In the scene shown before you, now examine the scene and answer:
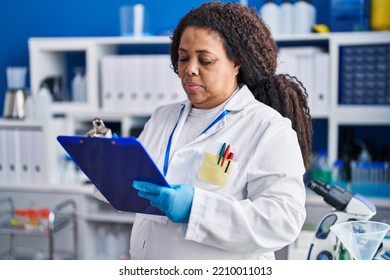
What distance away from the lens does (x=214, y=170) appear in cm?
113

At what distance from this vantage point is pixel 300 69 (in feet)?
7.60

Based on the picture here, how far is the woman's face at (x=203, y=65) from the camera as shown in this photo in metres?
1.14

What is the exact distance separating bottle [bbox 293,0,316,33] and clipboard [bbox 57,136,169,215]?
144 centimetres

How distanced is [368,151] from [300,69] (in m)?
0.50

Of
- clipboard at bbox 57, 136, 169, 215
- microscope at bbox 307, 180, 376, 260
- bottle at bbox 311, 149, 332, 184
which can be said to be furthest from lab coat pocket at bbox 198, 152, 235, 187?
bottle at bbox 311, 149, 332, 184

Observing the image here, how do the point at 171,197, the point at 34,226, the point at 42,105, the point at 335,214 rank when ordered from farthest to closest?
the point at 42,105, the point at 34,226, the point at 335,214, the point at 171,197

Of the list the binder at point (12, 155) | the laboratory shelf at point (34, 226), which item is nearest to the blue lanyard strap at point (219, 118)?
the laboratory shelf at point (34, 226)

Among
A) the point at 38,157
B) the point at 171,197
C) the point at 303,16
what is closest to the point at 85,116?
the point at 38,157

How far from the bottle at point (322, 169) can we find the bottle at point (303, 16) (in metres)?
0.55

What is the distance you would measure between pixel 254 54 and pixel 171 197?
0.40 meters

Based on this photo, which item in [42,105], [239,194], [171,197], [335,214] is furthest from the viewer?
[42,105]

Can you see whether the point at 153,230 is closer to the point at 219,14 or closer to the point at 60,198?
the point at 219,14

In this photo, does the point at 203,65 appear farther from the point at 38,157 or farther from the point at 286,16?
the point at 38,157

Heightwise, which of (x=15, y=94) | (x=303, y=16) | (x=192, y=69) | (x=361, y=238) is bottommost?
(x=361, y=238)
